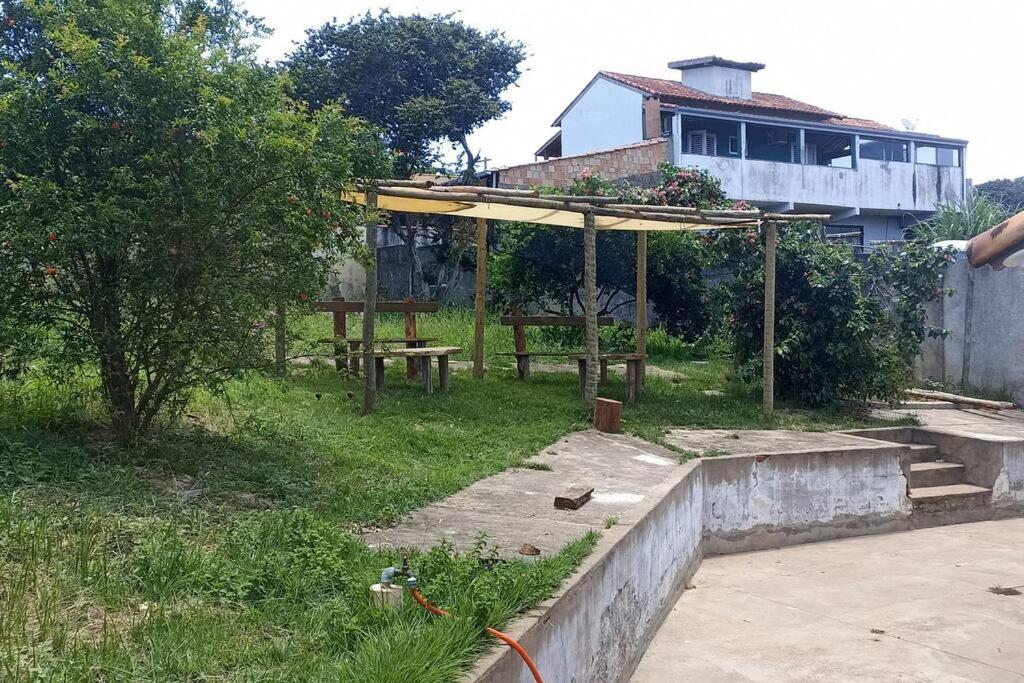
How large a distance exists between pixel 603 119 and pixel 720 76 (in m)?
4.75

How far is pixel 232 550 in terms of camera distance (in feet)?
14.2

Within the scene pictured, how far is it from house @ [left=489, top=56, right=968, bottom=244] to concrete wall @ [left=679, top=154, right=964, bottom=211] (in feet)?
0.09

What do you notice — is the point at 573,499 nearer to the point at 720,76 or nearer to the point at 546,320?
the point at 546,320

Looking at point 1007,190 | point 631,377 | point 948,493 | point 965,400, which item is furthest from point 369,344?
point 1007,190

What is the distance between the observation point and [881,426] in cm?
1080

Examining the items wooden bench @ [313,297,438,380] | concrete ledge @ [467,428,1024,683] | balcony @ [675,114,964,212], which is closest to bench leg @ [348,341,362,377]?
wooden bench @ [313,297,438,380]

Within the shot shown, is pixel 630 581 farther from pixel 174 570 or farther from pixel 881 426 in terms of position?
pixel 881 426

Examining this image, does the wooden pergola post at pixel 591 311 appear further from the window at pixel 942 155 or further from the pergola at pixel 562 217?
the window at pixel 942 155

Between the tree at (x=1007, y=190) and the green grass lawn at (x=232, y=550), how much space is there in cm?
3608

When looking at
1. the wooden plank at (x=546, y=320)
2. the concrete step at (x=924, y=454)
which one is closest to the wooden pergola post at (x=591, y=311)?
the wooden plank at (x=546, y=320)

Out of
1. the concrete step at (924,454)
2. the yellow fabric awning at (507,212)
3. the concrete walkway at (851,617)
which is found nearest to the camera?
the concrete walkway at (851,617)

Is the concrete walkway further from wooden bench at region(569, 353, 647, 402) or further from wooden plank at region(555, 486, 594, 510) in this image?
wooden bench at region(569, 353, 647, 402)

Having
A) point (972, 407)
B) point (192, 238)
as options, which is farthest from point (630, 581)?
point (972, 407)

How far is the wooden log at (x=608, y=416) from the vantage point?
9421 millimetres
